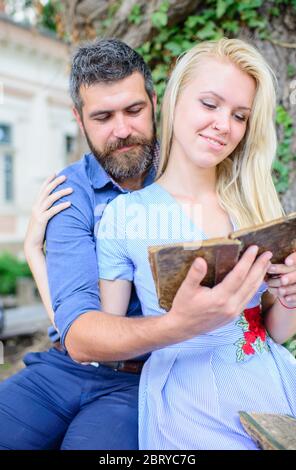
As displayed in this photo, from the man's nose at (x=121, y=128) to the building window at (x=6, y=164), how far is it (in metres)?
13.4

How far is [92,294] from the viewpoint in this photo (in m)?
1.74

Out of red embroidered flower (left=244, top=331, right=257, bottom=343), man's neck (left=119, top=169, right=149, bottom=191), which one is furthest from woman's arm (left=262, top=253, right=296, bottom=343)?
man's neck (left=119, top=169, right=149, bottom=191)

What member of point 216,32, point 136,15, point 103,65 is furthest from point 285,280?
point 136,15

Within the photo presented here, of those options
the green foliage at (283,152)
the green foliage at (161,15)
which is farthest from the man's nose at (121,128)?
the green foliage at (161,15)

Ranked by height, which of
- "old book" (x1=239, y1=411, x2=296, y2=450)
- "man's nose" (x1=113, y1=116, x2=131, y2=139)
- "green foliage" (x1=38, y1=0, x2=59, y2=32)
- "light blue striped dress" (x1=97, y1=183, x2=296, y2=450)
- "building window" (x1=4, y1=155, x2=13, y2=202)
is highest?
"green foliage" (x1=38, y1=0, x2=59, y2=32)

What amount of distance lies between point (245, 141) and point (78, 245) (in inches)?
25.5

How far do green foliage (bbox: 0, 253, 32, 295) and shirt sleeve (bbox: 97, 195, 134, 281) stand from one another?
460 inches

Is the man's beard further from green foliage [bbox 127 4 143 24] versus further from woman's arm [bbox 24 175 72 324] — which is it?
green foliage [bbox 127 4 143 24]

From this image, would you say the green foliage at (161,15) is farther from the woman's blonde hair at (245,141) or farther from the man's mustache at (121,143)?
the woman's blonde hair at (245,141)

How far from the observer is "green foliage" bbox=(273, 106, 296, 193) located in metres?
3.02

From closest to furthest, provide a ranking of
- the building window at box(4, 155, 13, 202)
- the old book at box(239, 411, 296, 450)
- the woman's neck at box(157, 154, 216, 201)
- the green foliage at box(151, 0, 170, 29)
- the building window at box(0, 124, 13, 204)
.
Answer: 1. the old book at box(239, 411, 296, 450)
2. the woman's neck at box(157, 154, 216, 201)
3. the green foliage at box(151, 0, 170, 29)
4. the building window at box(0, 124, 13, 204)
5. the building window at box(4, 155, 13, 202)

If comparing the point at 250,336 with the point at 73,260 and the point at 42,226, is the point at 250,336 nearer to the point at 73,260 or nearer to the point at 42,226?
the point at 73,260

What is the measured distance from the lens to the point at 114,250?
1812 millimetres

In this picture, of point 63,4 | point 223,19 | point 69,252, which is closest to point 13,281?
point 63,4
